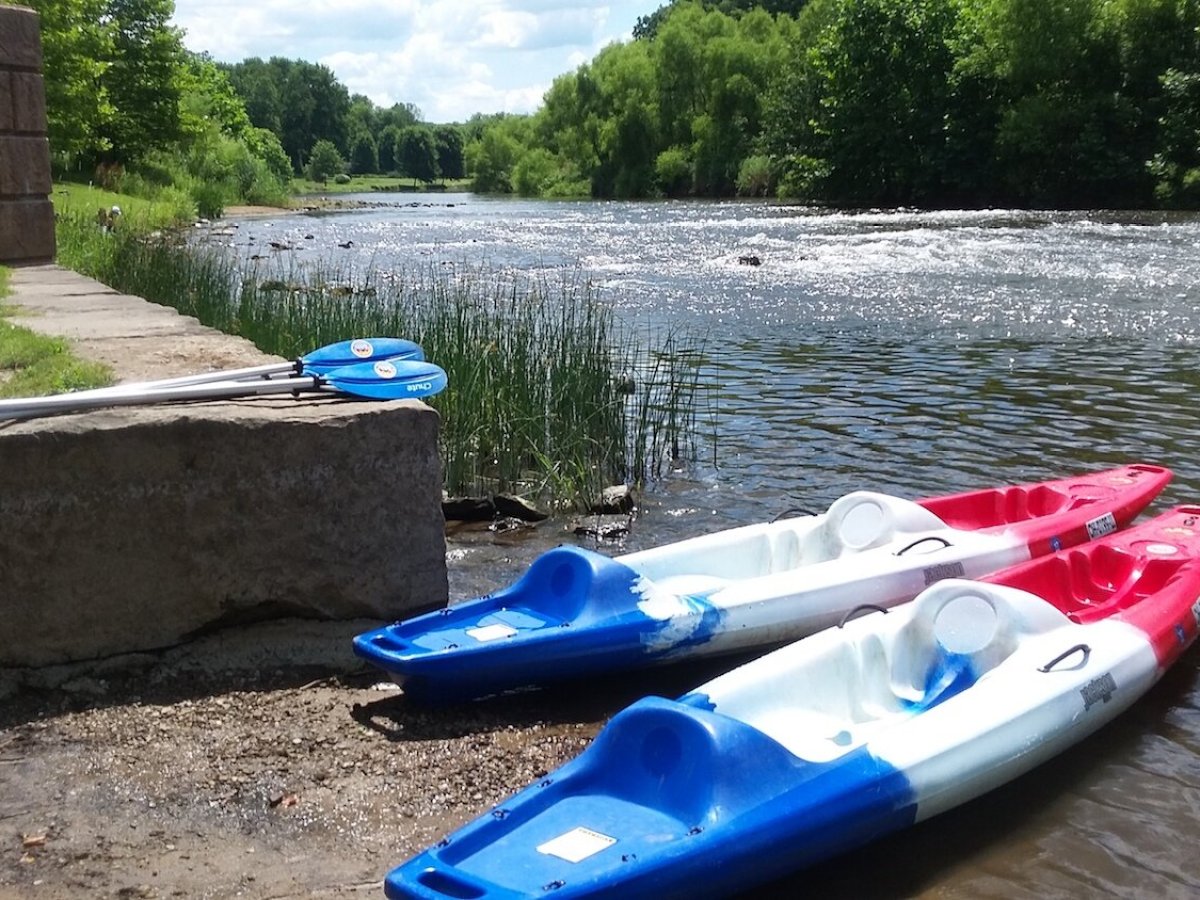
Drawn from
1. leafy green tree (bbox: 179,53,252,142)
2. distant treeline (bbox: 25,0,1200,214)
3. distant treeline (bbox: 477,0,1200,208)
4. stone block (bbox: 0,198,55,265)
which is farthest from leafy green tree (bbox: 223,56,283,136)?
stone block (bbox: 0,198,55,265)

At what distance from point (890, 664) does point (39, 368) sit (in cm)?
322

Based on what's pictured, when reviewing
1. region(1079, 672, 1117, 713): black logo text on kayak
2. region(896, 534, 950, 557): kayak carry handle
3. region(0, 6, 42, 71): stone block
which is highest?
region(0, 6, 42, 71): stone block

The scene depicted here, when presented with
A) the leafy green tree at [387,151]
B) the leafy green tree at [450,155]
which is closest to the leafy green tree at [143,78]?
the leafy green tree at [450,155]

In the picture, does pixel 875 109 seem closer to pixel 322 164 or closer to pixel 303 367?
pixel 303 367

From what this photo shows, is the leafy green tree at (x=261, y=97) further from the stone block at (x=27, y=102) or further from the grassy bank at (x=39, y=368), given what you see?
the grassy bank at (x=39, y=368)

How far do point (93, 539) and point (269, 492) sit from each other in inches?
20.0

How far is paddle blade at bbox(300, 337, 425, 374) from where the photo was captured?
436cm

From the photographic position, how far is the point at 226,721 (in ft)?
11.9

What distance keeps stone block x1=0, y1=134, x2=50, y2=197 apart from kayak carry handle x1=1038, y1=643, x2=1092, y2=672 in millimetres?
8307

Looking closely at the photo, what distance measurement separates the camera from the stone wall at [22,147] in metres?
9.13

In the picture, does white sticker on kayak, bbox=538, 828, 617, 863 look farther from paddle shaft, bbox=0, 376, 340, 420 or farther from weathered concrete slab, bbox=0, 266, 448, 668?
paddle shaft, bbox=0, 376, 340, 420

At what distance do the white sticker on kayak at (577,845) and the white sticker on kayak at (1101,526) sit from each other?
320 cm

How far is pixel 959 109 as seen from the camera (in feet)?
114

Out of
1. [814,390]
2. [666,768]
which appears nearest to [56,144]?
[814,390]
